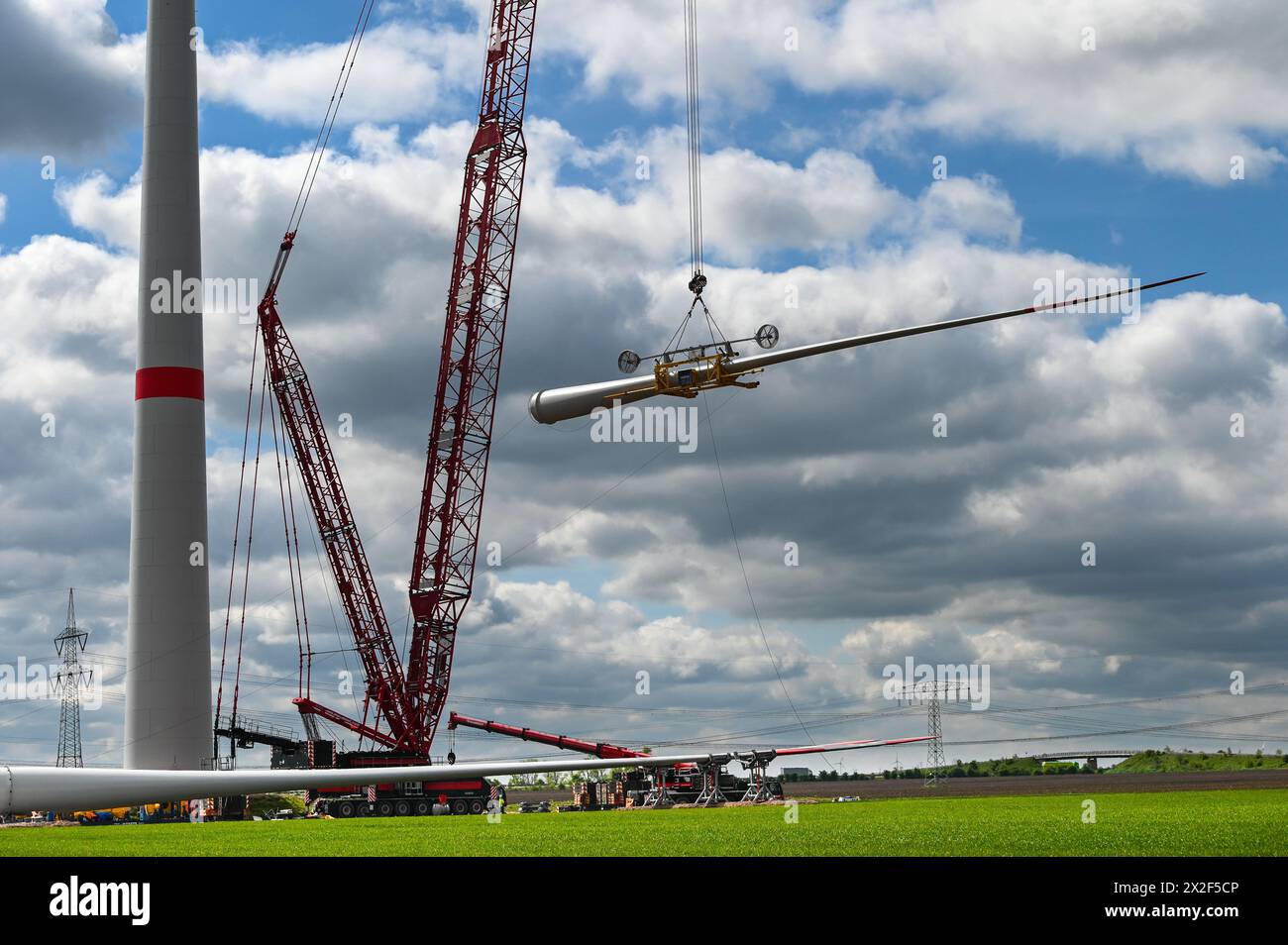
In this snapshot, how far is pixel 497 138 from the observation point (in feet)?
287

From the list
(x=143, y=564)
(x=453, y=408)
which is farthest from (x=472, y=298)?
(x=143, y=564)

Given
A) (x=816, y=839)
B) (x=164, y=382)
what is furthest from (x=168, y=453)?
(x=816, y=839)

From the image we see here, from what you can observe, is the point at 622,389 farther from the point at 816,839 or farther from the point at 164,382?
the point at 164,382

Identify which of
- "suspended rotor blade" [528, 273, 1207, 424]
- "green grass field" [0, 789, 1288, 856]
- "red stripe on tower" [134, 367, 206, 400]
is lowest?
"green grass field" [0, 789, 1288, 856]

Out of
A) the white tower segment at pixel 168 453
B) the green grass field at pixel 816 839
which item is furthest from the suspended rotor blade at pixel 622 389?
the white tower segment at pixel 168 453

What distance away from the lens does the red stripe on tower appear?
50.9m

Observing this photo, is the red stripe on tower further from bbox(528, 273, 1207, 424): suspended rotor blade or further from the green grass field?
bbox(528, 273, 1207, 424): suspended rotor blade

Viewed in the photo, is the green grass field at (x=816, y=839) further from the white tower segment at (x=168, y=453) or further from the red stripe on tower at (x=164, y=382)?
the red stripe on tower at (x=164, y=382)

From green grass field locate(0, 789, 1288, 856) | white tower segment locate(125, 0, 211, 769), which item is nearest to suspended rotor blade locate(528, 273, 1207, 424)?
green grass field locate(0, 789, 1288, 856)

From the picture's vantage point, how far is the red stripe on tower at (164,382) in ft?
167
